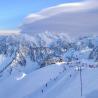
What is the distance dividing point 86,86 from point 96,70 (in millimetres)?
16732

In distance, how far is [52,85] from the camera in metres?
124

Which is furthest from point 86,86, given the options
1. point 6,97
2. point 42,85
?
point 6,97

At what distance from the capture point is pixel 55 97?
107562 millimetres

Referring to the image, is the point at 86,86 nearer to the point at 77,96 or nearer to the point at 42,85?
the point at 77,96

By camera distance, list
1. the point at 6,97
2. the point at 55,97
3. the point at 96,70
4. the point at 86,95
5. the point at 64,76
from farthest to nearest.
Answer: the point at 6,97 < the point at 64,76 < the point at 96,70 < the point at 55,97 < the point at 86,95

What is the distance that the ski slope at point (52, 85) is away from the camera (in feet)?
334

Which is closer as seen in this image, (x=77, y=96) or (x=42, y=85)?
(x=77, y=96)

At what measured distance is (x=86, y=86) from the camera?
335 ft

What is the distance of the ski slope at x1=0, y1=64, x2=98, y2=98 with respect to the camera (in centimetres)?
10170

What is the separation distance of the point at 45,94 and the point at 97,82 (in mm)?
20593

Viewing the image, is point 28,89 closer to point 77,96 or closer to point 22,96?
point 22,96

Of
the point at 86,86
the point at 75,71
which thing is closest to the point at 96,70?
the point at 75,71

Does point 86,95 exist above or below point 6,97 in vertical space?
above

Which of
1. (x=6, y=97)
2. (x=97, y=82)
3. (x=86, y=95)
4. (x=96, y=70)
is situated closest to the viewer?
(x=86, y=95)
